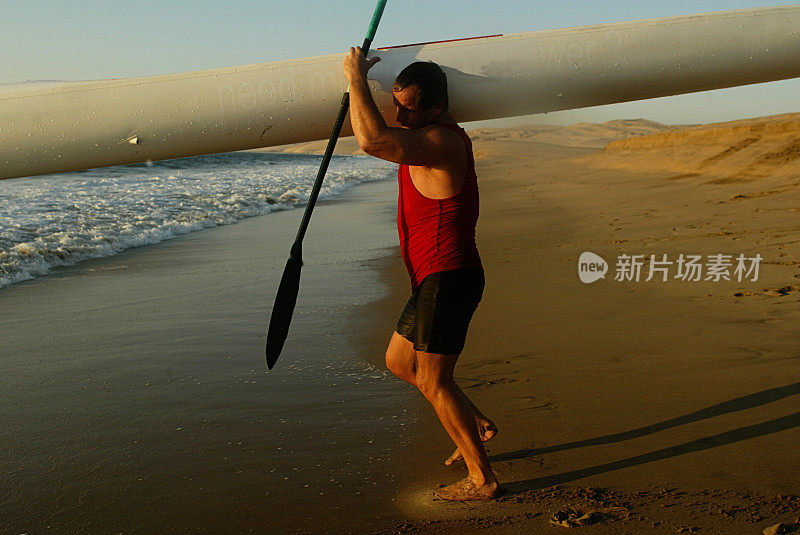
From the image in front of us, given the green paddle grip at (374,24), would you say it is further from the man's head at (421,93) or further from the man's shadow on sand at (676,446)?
the man's shadow on sand at (676,446)

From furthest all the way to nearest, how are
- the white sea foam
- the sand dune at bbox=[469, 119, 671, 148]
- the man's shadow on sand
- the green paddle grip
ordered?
the sand dune at bbox=[469, 119, 671, 148] < the white sea foam < the man's shadow on sand < the green paddle grip

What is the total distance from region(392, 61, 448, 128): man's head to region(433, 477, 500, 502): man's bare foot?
1247 millimetres

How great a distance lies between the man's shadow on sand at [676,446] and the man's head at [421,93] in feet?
4.37

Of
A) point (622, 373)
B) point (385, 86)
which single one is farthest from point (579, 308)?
point (385, 86)

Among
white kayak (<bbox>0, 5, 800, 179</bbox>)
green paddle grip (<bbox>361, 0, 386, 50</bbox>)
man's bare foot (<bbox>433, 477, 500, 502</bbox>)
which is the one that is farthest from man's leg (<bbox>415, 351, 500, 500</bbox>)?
green paddle grip (<bbox>361, 0, 386, 50</bbox>)

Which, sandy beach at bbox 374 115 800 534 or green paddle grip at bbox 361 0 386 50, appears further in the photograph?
green paddle grip at bbox 361 0 386 50

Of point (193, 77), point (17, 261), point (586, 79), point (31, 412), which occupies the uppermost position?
point (193, 77)

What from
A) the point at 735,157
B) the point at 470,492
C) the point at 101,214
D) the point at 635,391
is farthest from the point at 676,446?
the point at 735,157

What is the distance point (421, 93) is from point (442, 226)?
448 mm

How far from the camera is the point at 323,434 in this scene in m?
3.08

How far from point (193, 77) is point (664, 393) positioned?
245 centimetres

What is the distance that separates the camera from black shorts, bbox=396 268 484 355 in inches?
97.6

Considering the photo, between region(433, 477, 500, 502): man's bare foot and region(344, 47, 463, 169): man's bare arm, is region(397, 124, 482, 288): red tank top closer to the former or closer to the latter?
region(344, 47, 463, 169): man's bare arm

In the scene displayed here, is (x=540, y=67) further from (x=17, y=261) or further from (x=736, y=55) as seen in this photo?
(x=17, y=261)
